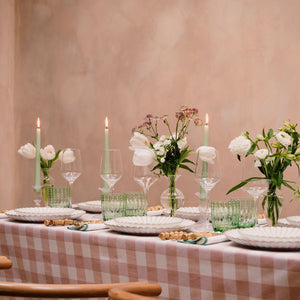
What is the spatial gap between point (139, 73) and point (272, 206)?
7.84 ft

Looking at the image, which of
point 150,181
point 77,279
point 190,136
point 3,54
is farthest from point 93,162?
point 77,279

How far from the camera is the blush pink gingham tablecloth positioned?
1279 millimetres

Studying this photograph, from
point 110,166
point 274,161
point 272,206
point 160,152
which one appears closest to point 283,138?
point 274,161

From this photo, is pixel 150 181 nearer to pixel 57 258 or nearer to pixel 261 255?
pixel 57 258

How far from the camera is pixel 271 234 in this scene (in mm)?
1438

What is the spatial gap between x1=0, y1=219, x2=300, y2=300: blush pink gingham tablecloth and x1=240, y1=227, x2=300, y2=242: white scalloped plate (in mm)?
36

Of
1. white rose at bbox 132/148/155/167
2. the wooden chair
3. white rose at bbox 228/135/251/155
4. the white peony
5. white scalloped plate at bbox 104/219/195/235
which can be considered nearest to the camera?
the wooden chair

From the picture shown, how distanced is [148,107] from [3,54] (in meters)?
1.68

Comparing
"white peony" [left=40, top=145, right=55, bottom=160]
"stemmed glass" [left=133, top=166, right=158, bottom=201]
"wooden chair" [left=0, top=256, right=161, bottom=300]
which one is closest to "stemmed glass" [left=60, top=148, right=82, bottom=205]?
"white peony" [left=40, top=145, right=55, bottom=160]

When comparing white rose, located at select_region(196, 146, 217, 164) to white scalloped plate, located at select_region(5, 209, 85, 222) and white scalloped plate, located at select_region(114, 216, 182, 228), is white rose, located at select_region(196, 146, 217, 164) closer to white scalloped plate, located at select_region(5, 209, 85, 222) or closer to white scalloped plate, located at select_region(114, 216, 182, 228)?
white scalloped plate, located at select_region(114, 216, 182, 228)

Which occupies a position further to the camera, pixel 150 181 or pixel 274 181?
pixel 150 181

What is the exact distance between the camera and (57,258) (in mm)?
1746

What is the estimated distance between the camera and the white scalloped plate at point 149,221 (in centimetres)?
163

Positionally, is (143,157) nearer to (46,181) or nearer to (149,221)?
(149,221)
